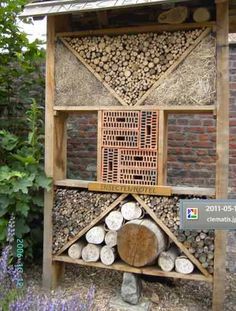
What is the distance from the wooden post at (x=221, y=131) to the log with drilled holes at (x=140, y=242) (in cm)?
49

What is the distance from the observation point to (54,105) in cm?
362

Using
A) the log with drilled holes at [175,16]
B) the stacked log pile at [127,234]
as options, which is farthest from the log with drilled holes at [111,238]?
the log with drilled holes at [175,16]

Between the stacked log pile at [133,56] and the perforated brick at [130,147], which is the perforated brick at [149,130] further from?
the stacked log pile at [133,56]

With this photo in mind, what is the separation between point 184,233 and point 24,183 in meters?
1.50

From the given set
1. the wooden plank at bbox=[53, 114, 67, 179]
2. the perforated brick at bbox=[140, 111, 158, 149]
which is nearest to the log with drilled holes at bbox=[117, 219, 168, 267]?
the perforated brick at bbox=[140, 111, 158, 149]

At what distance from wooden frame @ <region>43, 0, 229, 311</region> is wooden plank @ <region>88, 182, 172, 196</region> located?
0.06 m

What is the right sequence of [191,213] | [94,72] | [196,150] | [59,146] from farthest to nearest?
[196,150] → [59,146] → [94,72] → [191,213]

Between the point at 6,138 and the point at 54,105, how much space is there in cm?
69

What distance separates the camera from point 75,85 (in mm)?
3562

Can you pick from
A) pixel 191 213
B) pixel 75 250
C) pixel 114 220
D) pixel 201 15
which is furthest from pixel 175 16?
pixel 75 250

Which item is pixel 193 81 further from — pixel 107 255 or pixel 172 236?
pixel 107 255

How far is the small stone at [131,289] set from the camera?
3336 millimetres

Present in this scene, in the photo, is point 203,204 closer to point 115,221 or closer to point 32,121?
point 115,221

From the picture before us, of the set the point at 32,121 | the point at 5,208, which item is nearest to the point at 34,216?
the point at 5,208
